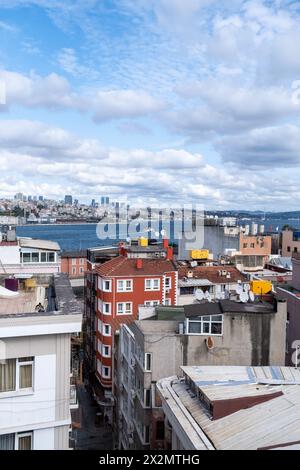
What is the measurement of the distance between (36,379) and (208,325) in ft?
31.5

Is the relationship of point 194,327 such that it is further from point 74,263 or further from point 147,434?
point 74,263

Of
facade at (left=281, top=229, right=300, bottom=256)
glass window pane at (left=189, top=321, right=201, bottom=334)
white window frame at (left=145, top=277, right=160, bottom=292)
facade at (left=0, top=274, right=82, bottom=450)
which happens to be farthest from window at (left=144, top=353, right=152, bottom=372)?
facade at (left=281, top=229, right=300, bottom=256)

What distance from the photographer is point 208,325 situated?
54.2ft

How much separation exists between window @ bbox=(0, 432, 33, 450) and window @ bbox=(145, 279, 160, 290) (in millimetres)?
21477

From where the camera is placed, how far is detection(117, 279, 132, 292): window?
28578mm

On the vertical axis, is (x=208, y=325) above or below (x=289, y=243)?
below

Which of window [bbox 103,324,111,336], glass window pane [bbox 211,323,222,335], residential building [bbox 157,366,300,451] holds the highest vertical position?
glass window pane [bbox 211,323,222,335]

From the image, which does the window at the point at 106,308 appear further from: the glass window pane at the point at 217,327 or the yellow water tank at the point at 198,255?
the yellow water tank at the point at 198,255

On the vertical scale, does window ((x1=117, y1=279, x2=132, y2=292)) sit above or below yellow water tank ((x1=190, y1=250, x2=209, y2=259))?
below

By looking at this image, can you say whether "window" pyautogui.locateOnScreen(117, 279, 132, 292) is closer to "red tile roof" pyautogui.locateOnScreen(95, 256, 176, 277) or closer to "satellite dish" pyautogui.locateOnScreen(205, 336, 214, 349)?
"red tile roof" pyautogui.locateOnScreen(95, 256, 176, 277)

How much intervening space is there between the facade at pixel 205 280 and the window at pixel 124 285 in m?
4.42

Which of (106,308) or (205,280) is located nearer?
(106,308)

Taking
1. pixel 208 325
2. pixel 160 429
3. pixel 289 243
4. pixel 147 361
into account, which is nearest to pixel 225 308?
pixel 208 325

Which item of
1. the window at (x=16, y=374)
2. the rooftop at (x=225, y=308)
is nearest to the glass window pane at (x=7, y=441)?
the window at (x=16, y=374)
